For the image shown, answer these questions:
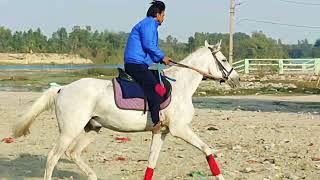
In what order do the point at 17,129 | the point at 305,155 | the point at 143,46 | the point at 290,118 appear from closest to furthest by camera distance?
the point at 143,46
the point at 17,129
the point at 305,155
the point at 290,118

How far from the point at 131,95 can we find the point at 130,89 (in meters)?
0.11

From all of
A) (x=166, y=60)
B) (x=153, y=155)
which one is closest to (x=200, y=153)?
(x=153, y=155)

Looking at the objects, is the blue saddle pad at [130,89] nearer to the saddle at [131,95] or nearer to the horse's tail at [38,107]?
the saddle at [131,95]

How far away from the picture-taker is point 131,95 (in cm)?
894

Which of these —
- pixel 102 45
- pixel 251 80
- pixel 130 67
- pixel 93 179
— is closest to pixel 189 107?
pixel 130 67

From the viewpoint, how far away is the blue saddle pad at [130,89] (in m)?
8.94

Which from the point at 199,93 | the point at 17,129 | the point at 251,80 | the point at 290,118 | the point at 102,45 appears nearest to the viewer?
the point at 17,129

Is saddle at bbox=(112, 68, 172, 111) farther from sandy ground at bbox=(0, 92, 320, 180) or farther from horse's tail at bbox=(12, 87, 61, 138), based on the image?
sandy ground at bbox=(0, 92, 320, 180)

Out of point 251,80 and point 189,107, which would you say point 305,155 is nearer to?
point 189,107

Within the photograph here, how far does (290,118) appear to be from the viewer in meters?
19.8

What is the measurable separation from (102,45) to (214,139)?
12883 centimetres

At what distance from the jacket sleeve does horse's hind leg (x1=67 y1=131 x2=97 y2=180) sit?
1.74 m

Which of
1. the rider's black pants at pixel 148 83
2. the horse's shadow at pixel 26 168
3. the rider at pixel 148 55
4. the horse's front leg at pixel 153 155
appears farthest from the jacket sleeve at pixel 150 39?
the horse's shadow at pixel 26 168

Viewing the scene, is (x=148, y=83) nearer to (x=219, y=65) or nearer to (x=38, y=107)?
(x=219, y=65)
